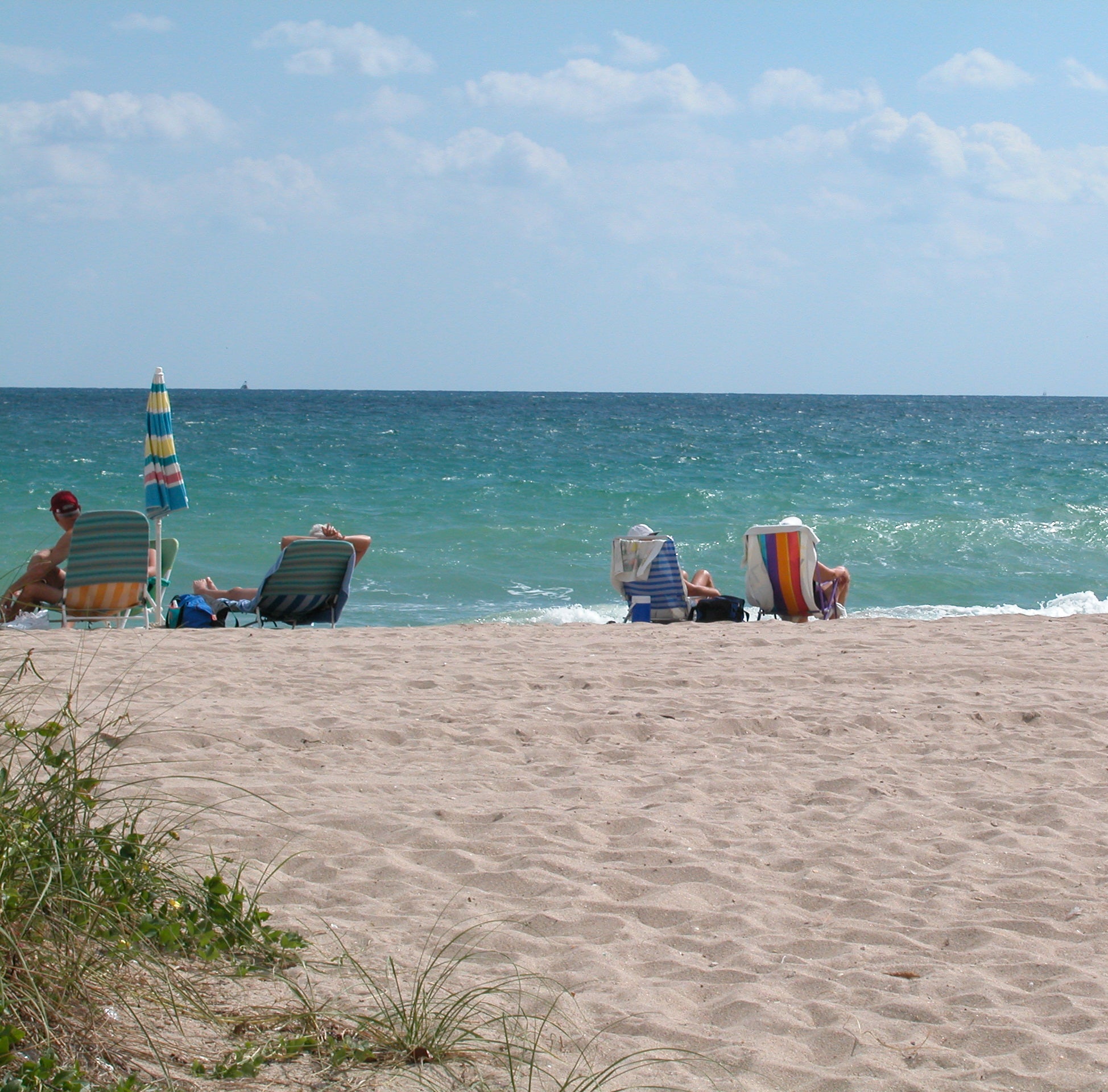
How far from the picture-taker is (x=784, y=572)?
849cm

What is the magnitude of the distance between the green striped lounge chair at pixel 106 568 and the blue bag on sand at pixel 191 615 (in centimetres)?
18

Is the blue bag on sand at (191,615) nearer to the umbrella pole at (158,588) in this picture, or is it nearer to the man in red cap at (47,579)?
the umbrella pole at (158,588)

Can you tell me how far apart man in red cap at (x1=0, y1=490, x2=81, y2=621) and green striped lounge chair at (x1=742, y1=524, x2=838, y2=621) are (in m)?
4.86

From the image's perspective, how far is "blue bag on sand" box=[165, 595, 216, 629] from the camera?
7.64 meters

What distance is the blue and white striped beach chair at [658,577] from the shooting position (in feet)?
27.0

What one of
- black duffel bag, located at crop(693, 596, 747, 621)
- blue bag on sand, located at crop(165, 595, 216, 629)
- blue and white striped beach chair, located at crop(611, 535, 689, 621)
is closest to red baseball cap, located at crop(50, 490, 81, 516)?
blue bag on sand, located at crop(165, 595, 216, 629)

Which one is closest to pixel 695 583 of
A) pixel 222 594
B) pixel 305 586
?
pixel 305 586

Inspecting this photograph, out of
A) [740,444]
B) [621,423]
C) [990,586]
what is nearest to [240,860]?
[990,586]

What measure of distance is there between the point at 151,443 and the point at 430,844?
17.0ft

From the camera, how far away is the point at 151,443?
7.65 m

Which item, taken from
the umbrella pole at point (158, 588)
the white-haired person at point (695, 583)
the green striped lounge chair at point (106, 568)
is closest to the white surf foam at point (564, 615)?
the white-haired person at point (695, 583)

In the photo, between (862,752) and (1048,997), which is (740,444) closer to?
(862,752)

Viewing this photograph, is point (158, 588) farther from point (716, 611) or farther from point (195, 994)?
point (195, 994)

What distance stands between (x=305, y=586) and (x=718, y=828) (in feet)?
16.4
